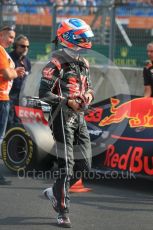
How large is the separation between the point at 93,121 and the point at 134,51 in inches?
245

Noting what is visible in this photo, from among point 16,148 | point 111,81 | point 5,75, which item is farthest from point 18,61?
point 111,81

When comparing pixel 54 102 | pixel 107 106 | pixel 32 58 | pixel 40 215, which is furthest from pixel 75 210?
pixel 32 58

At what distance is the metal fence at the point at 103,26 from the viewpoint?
44.5ft

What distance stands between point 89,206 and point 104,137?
115 cm

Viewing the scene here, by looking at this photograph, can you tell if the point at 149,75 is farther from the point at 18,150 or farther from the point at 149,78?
the point at 18,150

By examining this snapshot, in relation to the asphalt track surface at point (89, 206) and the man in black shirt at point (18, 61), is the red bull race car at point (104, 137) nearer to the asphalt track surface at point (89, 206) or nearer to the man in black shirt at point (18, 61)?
the asphalt track surface at point (89, 206)

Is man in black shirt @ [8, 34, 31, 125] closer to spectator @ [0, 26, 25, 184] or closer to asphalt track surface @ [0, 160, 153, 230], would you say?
spectator @ [0, 26, 25, 184]

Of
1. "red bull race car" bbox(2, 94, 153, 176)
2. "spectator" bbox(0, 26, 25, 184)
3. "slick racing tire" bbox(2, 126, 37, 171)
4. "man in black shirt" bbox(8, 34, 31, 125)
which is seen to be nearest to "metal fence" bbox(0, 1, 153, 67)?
"man in black shirt" bbox(8, 34, 31, 125)

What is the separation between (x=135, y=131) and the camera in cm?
729

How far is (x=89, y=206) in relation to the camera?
6.54 metres

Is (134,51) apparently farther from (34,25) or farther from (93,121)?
(93,121)

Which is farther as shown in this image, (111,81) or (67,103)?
(111,81)

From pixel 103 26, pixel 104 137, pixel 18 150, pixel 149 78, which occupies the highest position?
pixel 103 26

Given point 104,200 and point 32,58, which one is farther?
point 32,58
